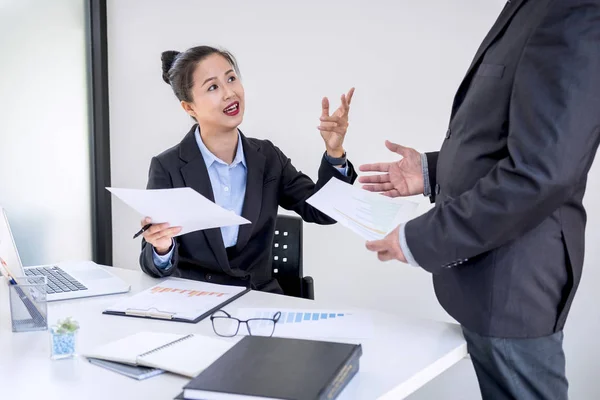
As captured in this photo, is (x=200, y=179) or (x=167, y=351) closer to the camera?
(x=167, y=351)

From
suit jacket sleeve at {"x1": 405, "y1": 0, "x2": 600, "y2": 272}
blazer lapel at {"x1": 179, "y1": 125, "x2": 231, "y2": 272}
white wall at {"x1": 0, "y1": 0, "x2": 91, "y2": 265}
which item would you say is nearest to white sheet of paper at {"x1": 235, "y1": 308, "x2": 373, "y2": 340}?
suit jacket sleeve at {"x1": 405, "y1": 0, "x2": 600, "y2": 272}

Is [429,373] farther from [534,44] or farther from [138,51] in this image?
[138,51]

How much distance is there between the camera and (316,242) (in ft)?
10.5

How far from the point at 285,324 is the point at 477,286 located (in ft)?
1.52

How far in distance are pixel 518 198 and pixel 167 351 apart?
0.75 m

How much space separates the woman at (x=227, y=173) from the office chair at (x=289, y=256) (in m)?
0.07

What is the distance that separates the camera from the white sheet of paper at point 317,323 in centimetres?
146

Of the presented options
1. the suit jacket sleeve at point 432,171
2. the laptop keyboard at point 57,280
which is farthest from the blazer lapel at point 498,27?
the laptop keyboard at point 57,280

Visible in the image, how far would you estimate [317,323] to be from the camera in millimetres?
1541

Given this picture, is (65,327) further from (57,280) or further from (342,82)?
(342,82)

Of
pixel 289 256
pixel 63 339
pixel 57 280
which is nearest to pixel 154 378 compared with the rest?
pixel 63 339

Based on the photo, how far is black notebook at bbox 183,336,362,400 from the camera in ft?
3.35

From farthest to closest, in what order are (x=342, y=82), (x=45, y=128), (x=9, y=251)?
(x=45, y=128) < (x=342, y=82) < (x=9, y=251)

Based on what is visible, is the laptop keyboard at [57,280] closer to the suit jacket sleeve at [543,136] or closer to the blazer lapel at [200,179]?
the blazer lapel at [200,179]
